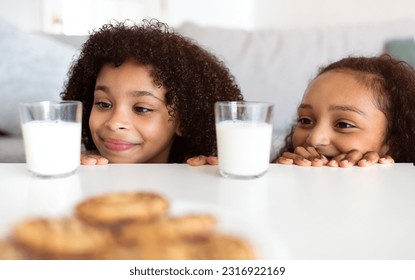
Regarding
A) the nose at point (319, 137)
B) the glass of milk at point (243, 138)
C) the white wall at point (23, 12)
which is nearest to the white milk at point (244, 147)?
the glass of milk at point (243, 138)

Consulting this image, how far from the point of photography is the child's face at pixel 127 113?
42.3 inches

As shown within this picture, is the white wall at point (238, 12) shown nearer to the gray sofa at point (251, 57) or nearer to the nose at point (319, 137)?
the gray sofa at point (251, 57)

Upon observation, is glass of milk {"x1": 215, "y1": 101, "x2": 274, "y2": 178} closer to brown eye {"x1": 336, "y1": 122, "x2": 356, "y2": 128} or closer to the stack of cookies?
the stack of cookies

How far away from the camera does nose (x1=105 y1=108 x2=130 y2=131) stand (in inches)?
41.4

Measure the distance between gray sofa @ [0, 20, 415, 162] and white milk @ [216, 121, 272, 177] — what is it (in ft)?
3.24

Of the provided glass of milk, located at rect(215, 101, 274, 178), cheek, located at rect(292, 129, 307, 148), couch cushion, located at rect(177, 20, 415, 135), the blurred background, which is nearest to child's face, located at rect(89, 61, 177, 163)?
cheek, located at rect(292, 129, 307, 148)

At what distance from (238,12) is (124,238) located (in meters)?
2.61

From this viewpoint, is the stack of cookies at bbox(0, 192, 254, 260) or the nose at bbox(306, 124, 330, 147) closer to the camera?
the stack of cookies at bbox(0, 192, 254, 260)

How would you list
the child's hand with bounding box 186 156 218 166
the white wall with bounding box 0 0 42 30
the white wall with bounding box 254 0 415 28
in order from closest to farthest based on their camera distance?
the child's hand with bounding box 186 156 218 166
the white wall with bounding box 254 0 415 28
the white wall with bounding box 0 0 42 30

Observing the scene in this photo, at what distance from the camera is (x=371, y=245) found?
46 cm

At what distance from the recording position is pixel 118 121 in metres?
1.05

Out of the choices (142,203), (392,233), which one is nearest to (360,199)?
(392,233)
